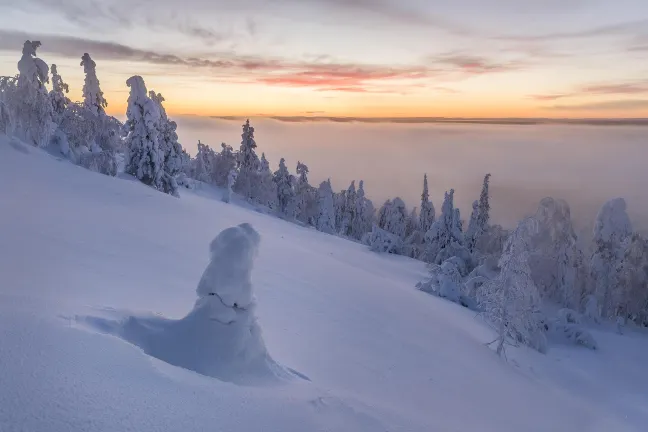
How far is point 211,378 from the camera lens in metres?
5.58

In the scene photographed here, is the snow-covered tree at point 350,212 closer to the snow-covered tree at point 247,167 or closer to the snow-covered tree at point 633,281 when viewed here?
the snow-covered tree at point 247,167

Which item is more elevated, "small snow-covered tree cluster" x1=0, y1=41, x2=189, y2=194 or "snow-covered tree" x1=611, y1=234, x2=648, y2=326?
"small snow-covered tree cluster" x1=0, y1=41, x2=189, y2=194

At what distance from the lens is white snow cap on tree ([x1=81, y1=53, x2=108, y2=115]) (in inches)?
1642

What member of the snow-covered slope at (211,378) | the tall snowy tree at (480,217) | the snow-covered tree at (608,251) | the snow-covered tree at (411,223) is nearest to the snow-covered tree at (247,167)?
the snow-covered tree at (411,223)

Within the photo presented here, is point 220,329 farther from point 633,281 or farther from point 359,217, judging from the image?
point 359,217

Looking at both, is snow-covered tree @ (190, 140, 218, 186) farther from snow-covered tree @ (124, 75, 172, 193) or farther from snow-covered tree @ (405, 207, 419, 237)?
snow-covered tree @ (124, 75, 172, 193)

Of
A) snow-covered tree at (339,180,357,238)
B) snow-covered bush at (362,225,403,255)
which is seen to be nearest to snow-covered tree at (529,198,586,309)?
snow-covered bush at (362,225,403,255)

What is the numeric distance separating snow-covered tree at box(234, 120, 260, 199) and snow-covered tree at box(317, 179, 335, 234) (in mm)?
10484

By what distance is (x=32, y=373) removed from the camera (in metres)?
3.92

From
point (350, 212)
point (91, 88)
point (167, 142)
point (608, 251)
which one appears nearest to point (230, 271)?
point (167, 142)

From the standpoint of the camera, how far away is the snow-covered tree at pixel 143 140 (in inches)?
1266

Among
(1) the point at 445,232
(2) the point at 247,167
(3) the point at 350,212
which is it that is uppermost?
(2) the point at 247,167

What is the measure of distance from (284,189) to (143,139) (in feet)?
100

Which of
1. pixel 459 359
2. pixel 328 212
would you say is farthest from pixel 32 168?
pixel 328 212
